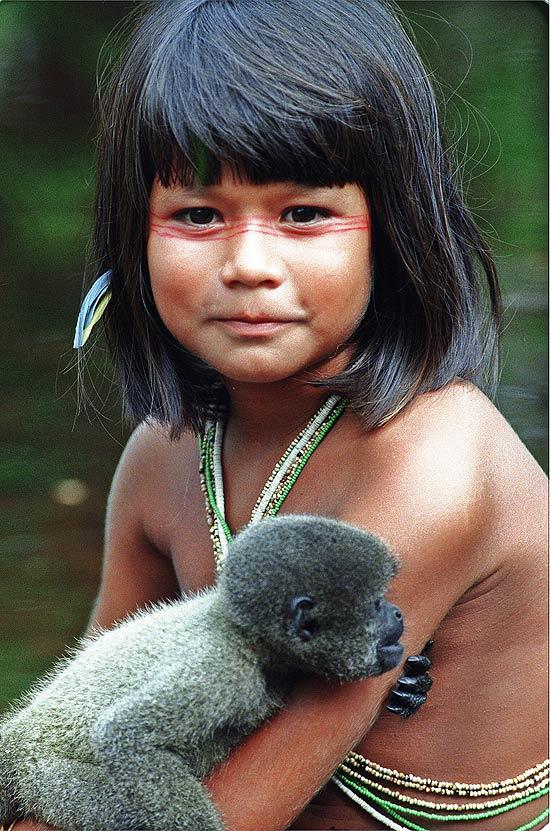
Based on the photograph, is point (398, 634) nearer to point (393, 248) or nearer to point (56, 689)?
A: point (56, 689)

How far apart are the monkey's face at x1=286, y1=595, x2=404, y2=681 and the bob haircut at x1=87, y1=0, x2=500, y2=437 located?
1.18ft

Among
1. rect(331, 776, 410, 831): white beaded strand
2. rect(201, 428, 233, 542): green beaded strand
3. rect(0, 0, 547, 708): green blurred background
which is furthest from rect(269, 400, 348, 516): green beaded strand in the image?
rect(0, 0, 547, 708): green blurred background

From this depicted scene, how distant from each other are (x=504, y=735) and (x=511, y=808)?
0.40 ft

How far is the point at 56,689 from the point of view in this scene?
1.59 metres

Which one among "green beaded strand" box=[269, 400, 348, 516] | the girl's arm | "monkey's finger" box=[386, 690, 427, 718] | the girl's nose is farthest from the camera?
the girl's arm

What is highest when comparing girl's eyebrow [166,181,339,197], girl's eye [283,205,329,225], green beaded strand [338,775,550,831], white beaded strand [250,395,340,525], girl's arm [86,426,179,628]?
girl's eyebrow [166,181,339,197]

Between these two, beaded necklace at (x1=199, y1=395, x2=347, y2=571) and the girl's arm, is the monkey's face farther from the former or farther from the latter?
the girl's arm

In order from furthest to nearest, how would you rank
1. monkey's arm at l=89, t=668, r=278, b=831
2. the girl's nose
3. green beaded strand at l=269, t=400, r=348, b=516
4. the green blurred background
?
the green blurred background, green beaded strand at l=269, t=400, r=348, b=516, the girl's nose, monkey's arm at l=89, t=668, r=278, b=831

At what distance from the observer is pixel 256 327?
161 centimetres

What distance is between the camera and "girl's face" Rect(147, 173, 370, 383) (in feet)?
5.19

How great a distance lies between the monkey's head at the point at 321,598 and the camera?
4.66 feet

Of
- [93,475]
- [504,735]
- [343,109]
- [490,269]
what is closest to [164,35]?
[343,109]

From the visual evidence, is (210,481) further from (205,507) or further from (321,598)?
(321,598)

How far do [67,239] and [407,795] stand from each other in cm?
194
